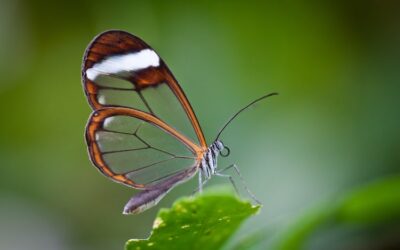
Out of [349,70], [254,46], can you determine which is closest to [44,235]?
[254,46]

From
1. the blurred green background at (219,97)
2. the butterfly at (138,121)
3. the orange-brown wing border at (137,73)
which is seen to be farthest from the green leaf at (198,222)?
the blurred green background at (219,97)

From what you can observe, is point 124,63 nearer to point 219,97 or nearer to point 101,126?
point 101,126

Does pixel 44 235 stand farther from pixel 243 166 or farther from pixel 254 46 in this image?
pixel 254 46

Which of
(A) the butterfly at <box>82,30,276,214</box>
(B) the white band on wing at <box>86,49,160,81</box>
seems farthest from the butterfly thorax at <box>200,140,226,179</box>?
(B) the white band on wing at <box>86,49,160,81</box>

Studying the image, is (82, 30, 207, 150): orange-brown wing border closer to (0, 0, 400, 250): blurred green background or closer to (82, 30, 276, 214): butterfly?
(82, 30, 276, 214): butterfly

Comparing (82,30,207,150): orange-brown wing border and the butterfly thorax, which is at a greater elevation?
(82,30,207,150): orange-brown wing border

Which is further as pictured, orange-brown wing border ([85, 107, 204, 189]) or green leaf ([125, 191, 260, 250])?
orange-brown wing border ([85, 107, 204, 189])

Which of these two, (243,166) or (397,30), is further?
(397,30)
